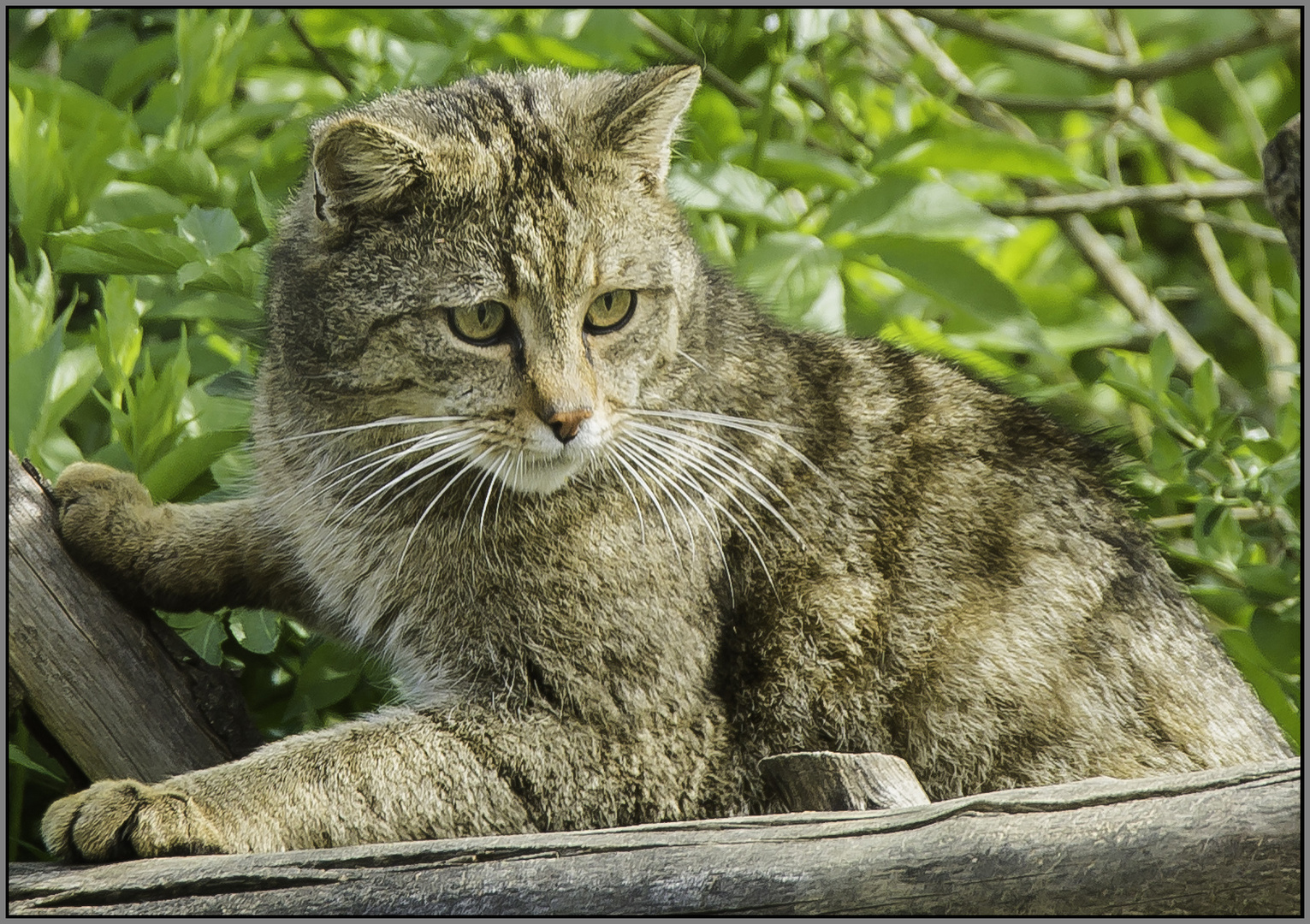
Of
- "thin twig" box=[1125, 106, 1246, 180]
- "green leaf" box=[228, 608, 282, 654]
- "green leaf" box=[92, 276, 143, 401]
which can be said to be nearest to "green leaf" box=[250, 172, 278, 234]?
"green leaf" box=[92, 276, 143, 401]

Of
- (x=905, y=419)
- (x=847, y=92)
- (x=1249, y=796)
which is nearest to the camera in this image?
(x=1249, y=796)

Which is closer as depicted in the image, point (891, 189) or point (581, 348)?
point (581, 348)

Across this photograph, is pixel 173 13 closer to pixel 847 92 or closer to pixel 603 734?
pixel 847 92

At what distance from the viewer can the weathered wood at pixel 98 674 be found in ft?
9.27

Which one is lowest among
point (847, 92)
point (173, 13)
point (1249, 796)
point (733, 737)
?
point (733, 737)

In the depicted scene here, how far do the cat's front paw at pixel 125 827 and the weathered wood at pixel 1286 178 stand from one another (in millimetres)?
2421

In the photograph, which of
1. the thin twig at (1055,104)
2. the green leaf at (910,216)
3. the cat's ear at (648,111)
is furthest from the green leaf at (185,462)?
the thin twig at (1055,104)

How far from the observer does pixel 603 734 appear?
286cm

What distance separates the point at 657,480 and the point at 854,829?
112cm

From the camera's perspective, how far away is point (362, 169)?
279 cm

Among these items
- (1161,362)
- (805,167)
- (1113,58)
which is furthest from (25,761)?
(1113,58)

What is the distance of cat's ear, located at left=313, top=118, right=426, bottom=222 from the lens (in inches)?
107

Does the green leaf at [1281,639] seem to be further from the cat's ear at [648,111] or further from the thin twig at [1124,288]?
the thin twig at [1124,288]

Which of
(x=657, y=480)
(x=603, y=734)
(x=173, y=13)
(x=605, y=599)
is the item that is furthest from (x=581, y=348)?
(x=173, y=13)
